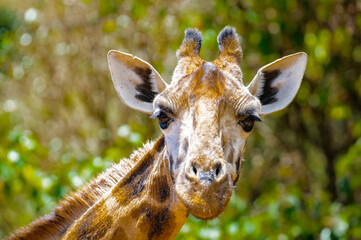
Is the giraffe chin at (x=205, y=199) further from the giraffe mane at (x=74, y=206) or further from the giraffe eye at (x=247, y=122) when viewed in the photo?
the giraffe mane at (x=74, y=206)

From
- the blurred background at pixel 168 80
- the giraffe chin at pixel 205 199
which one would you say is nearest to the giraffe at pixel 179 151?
the giraffe chin at pixel 205 199

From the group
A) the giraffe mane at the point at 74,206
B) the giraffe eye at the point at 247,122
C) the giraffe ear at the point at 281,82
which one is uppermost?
the giraffe mane at the point at 74,206

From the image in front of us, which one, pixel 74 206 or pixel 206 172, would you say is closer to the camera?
pixel 206 172

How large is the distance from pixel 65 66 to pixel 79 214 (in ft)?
23.8

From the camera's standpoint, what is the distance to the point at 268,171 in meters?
12.2

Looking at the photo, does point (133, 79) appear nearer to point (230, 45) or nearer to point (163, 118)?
point (163, 118)

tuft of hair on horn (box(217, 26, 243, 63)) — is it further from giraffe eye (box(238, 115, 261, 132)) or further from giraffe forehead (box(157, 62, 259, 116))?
giraffe eye (box(238, 115, 261, 132))

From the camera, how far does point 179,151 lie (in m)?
3.52

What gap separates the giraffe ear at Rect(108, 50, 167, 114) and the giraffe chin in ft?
3.44

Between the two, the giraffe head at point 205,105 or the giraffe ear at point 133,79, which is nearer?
the giraffe head at point 205,105

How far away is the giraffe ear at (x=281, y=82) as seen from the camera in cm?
421

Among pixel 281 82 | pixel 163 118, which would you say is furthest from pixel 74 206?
pixel 281 82

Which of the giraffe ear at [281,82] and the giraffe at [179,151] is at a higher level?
the giraffe at [179,151]

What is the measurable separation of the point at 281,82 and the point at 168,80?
5235 mm
